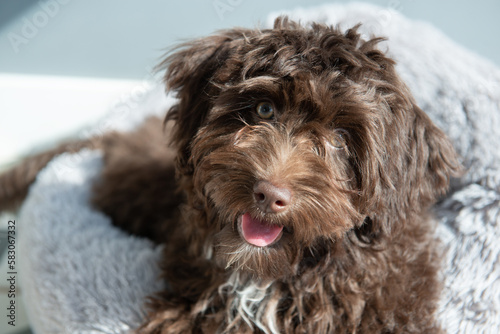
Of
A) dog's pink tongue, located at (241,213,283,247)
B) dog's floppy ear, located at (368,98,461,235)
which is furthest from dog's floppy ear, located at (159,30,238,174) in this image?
dog's floppy ear, located at (368,98,461,235)

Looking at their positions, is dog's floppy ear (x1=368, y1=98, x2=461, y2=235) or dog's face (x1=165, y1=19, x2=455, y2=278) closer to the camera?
dog's face (x1=165, y1=19, x2=455, y2=278)

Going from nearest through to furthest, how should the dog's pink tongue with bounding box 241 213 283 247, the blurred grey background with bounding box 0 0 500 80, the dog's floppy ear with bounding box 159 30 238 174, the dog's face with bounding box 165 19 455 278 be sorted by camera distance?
1. the dog's face with bounding box 165 19 455 278
2. the dog's pink tongue with bounding box 241 213 283 247
3. the dog's floppy ear with bounding box 159 30 238 174
4. the blurred grey background with bounding box 0 0 500 80

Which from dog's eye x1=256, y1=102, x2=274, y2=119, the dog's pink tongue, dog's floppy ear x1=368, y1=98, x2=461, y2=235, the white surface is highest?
dog's eye x1=256, y1=102, x2=274, y2=119

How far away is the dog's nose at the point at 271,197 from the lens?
157cm

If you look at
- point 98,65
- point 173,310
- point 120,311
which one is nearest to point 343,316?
point 173,310

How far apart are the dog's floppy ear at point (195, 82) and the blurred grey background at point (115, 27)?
186cm

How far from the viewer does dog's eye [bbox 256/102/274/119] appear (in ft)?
6.12

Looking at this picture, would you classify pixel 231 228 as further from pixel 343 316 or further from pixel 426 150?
pixel 426 150

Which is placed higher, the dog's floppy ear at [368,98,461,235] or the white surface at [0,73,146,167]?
the dog's floppy ear at [368,98,461,235]

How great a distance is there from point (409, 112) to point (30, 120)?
365 cm

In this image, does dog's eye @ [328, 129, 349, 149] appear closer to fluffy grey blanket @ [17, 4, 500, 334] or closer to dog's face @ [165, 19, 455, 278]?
dog's face @ [165, 19, 455, 278]

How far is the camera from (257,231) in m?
1.80

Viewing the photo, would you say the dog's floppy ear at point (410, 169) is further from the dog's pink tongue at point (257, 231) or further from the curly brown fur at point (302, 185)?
the dog's pink tongue at point (257, 231)

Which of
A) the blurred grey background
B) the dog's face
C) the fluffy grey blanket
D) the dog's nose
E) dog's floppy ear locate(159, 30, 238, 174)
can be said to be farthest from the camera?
the blurred grey background
